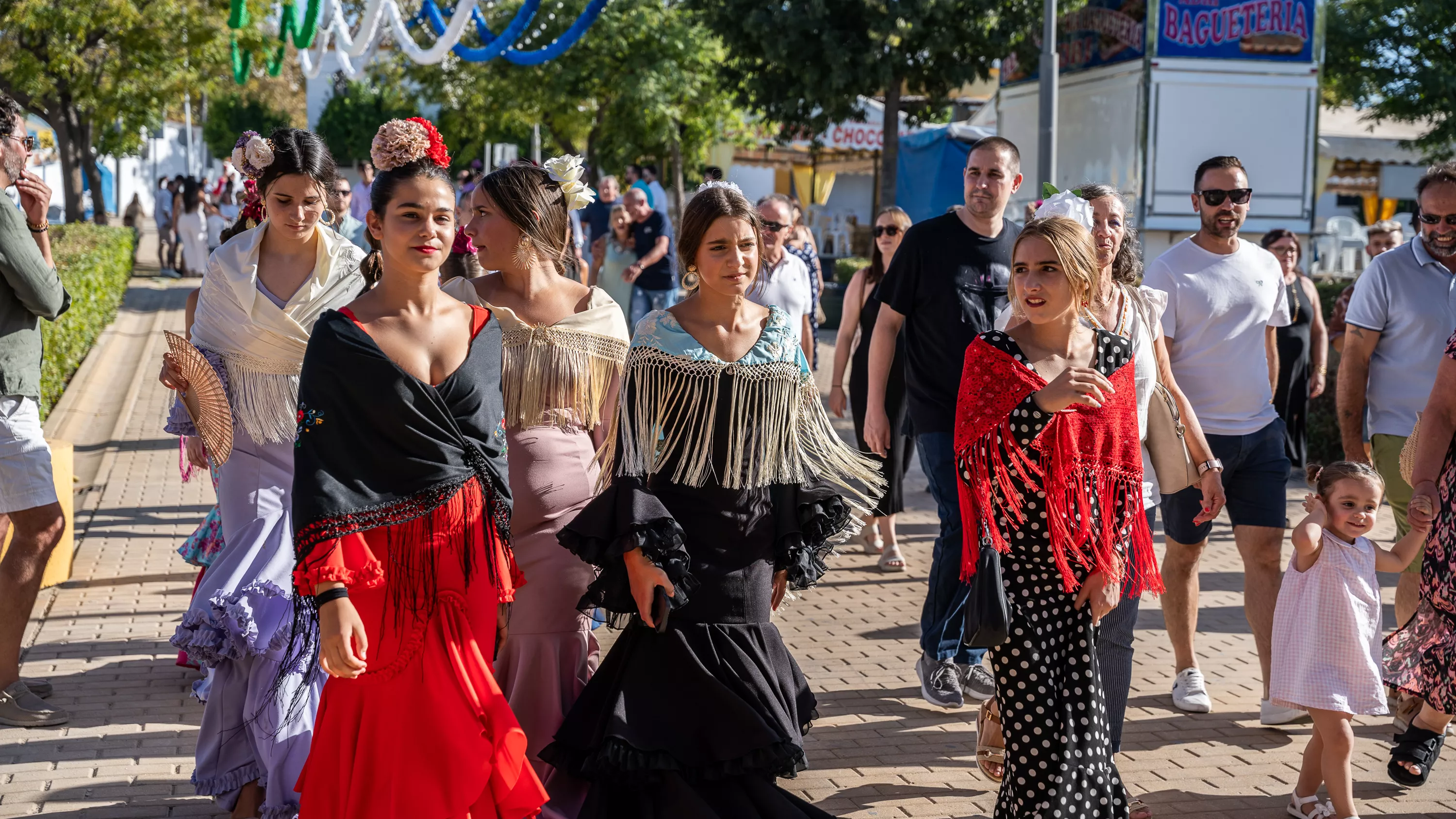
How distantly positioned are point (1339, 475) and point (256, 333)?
350 centimetres

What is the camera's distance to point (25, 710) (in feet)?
17.0

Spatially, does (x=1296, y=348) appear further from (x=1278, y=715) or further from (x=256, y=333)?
(x=256, y=333)

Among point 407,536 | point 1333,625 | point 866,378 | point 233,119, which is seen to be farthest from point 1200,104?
point 233,119

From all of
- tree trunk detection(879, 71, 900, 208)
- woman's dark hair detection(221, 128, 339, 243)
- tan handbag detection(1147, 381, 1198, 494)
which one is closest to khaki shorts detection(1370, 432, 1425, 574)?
tan handbag detection(1147, 381, 1198, 494)

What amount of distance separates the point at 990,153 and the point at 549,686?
2.76m

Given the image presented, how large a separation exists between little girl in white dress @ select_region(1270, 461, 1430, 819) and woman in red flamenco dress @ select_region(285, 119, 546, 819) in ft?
8.01

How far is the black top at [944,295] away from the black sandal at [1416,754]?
1.96 meters

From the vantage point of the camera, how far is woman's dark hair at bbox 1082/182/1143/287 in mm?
4773

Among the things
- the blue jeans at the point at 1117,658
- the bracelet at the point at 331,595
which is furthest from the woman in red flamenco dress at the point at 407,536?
the blue jeans at the point at 1117,658

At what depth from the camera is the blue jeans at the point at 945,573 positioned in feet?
18.1

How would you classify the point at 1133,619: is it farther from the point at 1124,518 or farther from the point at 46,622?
the point at 46,622

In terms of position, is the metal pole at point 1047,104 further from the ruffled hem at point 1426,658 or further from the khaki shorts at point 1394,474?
the ruffled hem at point 1426,658

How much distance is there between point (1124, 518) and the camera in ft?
13.1

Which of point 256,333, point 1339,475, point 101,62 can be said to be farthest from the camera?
point 101,62
